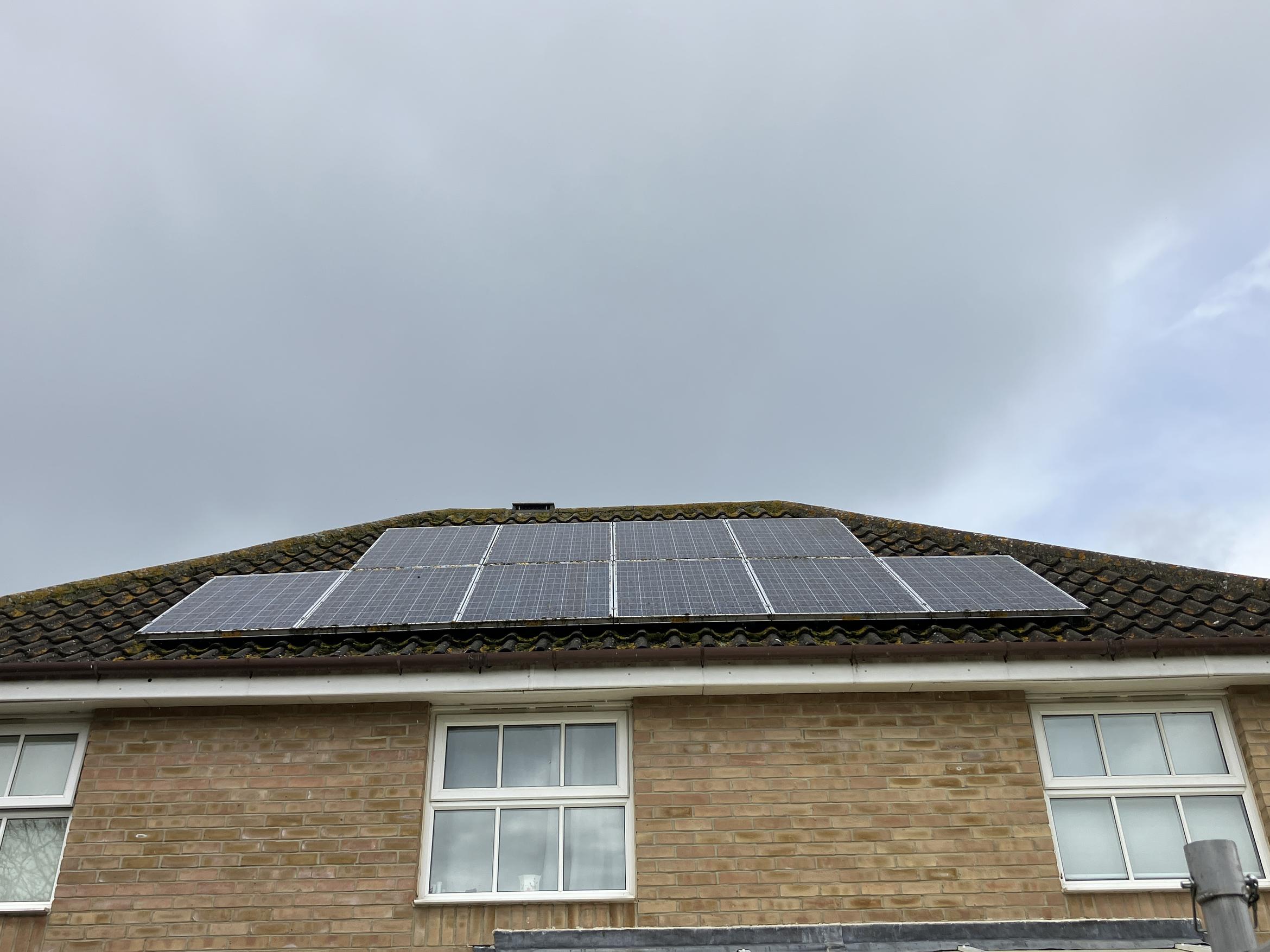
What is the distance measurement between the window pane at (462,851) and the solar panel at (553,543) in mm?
3389

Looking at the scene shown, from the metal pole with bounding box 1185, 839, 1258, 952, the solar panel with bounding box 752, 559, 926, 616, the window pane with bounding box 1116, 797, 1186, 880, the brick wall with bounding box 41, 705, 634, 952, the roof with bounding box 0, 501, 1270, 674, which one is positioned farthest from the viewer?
the solar panel with bounding box 752, 559, 926, 616

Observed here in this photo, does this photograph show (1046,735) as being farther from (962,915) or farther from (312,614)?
(312,614)

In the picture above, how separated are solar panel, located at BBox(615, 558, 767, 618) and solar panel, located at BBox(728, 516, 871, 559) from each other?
754 mm

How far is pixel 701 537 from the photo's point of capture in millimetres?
11633

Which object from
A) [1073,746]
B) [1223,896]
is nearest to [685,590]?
[1073,746]

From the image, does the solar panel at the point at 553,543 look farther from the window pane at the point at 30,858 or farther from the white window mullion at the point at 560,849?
the window pane at the point at 30,858

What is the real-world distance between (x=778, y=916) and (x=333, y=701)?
3859 millimetres

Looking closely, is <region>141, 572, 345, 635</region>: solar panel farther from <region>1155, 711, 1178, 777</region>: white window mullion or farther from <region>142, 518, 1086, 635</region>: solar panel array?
<region>1155, 711, 1178, 777</region>: white window mullion

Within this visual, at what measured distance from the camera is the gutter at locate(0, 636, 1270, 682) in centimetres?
768

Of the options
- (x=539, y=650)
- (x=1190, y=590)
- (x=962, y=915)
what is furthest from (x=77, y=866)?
(x=1190, y=590)

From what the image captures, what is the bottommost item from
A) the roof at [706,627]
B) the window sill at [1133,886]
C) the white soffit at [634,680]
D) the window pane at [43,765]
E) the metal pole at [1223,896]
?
the metal pole at [1223,896]

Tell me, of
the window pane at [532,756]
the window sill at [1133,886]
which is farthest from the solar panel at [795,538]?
the window sill at [1133,886]

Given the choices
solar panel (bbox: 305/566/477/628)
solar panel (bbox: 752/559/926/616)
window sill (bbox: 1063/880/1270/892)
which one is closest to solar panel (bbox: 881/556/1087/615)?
solar panel (bbox: 752/559/926/616)

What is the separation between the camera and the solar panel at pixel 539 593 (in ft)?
28.5
